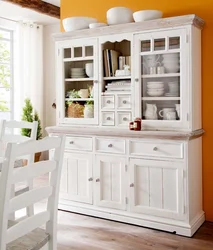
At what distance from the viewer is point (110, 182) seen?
11.0ft

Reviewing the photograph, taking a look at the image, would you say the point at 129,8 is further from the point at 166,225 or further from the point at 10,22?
the point at 10,22

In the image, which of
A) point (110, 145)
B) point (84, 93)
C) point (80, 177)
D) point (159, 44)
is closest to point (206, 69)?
point (159, 44)

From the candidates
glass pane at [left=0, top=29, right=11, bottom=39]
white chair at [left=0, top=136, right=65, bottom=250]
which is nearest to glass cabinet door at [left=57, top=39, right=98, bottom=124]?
white chair at [left=0, top=136, right=65, bottom=250]

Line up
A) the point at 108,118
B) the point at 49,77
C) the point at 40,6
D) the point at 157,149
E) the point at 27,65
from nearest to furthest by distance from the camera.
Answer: the point at 157,149 < the point at 108,118 < the point at 40,6 < the point at 27,65 < the point at 49,77

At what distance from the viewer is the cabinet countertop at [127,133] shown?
293 centimetres

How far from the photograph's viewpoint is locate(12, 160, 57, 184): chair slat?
144 centimetres

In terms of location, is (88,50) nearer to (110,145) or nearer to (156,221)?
(110,145)

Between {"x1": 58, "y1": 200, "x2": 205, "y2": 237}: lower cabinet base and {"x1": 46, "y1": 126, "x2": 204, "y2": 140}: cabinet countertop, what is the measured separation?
73 cm

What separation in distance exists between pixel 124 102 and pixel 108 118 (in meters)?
0.23

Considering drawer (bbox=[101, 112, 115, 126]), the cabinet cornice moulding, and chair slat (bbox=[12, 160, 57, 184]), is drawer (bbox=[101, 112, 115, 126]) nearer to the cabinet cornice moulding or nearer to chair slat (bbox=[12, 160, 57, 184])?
the cabinet cornice moulding

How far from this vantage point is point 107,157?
132 inches

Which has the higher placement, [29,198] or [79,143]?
[79,143]

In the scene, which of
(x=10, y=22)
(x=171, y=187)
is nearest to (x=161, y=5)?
(x=171, y=187)

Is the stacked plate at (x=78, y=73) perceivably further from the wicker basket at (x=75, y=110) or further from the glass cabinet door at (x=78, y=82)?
the wicker basket at (x=75, y=110)
